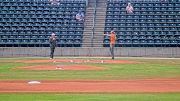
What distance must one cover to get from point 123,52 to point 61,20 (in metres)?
8.39

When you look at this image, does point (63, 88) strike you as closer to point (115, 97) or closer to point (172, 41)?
point (115, 97)

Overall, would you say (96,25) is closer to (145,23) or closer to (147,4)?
(145,23)

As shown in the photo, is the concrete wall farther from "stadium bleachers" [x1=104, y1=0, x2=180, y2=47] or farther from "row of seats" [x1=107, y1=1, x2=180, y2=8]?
"row of seats" [x1=107, y1=1, x2=180, y2=8]

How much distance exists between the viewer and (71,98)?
13.8m

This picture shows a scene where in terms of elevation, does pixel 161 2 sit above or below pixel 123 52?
above

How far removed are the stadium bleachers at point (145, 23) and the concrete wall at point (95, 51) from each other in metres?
2.33

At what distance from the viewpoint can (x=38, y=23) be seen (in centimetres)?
4966

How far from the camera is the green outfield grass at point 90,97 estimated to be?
A: 13.5 m

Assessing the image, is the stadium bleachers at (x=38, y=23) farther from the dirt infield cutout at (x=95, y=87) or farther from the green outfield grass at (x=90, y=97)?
the green outfield grass at (x=90, y=97)

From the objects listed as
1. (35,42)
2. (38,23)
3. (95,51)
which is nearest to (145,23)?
(95,51)

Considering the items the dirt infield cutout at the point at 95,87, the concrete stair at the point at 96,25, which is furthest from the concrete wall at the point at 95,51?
the dirt infield cutout at the point at 95,87

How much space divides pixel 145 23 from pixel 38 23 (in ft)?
35.5

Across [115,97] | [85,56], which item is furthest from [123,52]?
[115,97]

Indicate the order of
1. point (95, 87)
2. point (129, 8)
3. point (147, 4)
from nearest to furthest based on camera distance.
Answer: point (95, 87)
point (129, 8)
point (147, 4)
